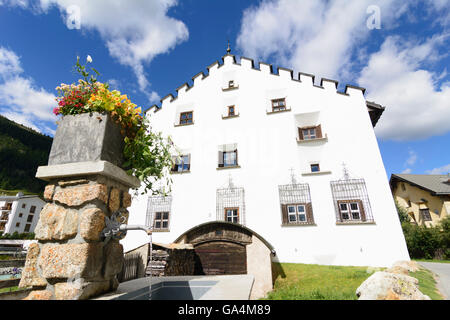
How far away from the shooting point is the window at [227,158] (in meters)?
13.4

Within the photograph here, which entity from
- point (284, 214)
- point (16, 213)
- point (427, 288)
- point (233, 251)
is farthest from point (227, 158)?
point (16, 213)

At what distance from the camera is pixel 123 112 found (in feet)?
A: 8.50

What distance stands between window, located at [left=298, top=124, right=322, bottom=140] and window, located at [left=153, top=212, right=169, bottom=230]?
989 cm

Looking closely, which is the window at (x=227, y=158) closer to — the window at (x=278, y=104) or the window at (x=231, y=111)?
the window at (x=231, y=111)

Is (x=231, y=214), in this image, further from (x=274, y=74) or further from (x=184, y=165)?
(x=274, y=74)

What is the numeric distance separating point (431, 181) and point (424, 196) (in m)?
3.66

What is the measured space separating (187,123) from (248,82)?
Answer: 5.49 meters

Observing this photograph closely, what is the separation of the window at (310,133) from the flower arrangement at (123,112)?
39.7 feet

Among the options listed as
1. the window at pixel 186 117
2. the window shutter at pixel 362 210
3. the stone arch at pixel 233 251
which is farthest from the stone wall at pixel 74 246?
the window at pixel 186 117

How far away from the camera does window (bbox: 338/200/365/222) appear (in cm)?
1052

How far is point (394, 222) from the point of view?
10016 mm

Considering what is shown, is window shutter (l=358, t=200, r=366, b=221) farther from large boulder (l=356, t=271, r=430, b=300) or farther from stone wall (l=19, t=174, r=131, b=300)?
stone wall (l=19, t=174, r=131, b=300)

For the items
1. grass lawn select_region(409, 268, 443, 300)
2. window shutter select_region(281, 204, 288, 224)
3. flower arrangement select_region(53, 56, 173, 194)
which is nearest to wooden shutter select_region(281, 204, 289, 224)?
window shutter select_region(281, 204, 288, 224)
